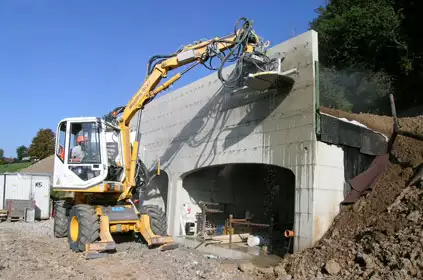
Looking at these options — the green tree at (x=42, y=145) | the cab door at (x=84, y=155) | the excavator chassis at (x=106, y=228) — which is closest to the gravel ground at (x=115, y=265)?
the excavator chassis at (x=106, y=228)

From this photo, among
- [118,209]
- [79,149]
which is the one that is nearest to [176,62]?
[79,149]

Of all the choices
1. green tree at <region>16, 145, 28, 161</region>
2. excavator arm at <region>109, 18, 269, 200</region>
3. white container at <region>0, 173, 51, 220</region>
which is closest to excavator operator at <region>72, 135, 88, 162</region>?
excavator arm at <region>109, 18, 269, 200</region>

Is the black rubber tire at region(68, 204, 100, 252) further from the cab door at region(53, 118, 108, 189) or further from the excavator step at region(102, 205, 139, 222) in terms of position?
the cab door at region(53, 118, 108, 189)

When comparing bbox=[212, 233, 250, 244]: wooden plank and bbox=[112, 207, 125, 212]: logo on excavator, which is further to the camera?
bbox=[212, 233, 250, 244]: wooden plank

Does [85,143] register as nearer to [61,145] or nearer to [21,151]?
[61,145]

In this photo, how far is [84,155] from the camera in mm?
10336

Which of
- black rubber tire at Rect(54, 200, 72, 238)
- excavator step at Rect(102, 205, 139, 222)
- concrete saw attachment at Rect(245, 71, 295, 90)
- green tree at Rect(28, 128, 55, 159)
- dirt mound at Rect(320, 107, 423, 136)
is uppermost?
green tree at Rect(28, 128, 55, 159)

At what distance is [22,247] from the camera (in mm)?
9977

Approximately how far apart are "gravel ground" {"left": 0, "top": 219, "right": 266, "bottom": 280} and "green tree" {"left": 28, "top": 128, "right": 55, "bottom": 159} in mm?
55421

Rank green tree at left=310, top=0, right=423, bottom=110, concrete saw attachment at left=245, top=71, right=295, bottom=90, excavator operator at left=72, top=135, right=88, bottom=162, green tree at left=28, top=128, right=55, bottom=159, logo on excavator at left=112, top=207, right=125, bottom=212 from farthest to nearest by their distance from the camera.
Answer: green tree at left=28, top=128, right=55, bottom=159, green tree at left=310, top=0, right=423, bottom=110, excavator operator at left=72, top=135, right=88, bottom=162, logo on excavator at left=112, top=207, right=125, bottom=212, concrete saw attachment at left=245, top=71, right=295, bottom=90

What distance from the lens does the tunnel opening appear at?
13055mm

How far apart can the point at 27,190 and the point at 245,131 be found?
14.2 metres

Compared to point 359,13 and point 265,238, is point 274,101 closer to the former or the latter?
point 265,238

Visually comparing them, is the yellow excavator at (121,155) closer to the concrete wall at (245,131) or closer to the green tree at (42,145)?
the concrete wall at (245,131)
